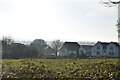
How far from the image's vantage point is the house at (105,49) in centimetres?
6694

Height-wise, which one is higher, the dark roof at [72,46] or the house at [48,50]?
the dark roof at [72,46]

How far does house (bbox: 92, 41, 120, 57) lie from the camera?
66.9 m

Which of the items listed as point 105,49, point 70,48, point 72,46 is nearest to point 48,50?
point 70,48

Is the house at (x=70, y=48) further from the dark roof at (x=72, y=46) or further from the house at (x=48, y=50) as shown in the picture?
the house at (x=48, y=50)

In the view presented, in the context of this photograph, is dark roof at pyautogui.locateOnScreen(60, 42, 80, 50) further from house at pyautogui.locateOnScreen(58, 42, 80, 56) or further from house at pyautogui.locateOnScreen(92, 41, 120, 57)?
house at pyautogui.locateOnScreen(92, 41, 120, 57)

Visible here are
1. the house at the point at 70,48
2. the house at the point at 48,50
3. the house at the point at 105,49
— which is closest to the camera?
the house at the point at 48,50

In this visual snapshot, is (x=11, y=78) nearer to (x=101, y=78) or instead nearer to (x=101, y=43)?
(x=101, y=78)

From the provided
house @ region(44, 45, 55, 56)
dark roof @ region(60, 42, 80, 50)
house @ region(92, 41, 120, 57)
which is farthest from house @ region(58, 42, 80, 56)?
house @ region(92, 41, 120, 57)

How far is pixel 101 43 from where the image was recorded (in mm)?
68062

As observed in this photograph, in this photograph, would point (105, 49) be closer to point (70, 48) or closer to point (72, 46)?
point (72, 46)

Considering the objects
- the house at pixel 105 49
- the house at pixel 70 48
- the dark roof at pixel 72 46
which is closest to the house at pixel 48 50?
the house at pixel 70 48

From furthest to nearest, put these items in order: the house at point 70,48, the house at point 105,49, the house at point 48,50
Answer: the house at point 105,49
the house at point 70,48
the house at point 48,50

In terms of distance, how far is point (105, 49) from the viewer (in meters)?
68.1

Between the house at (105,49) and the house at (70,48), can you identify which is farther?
the house at (105,49)
